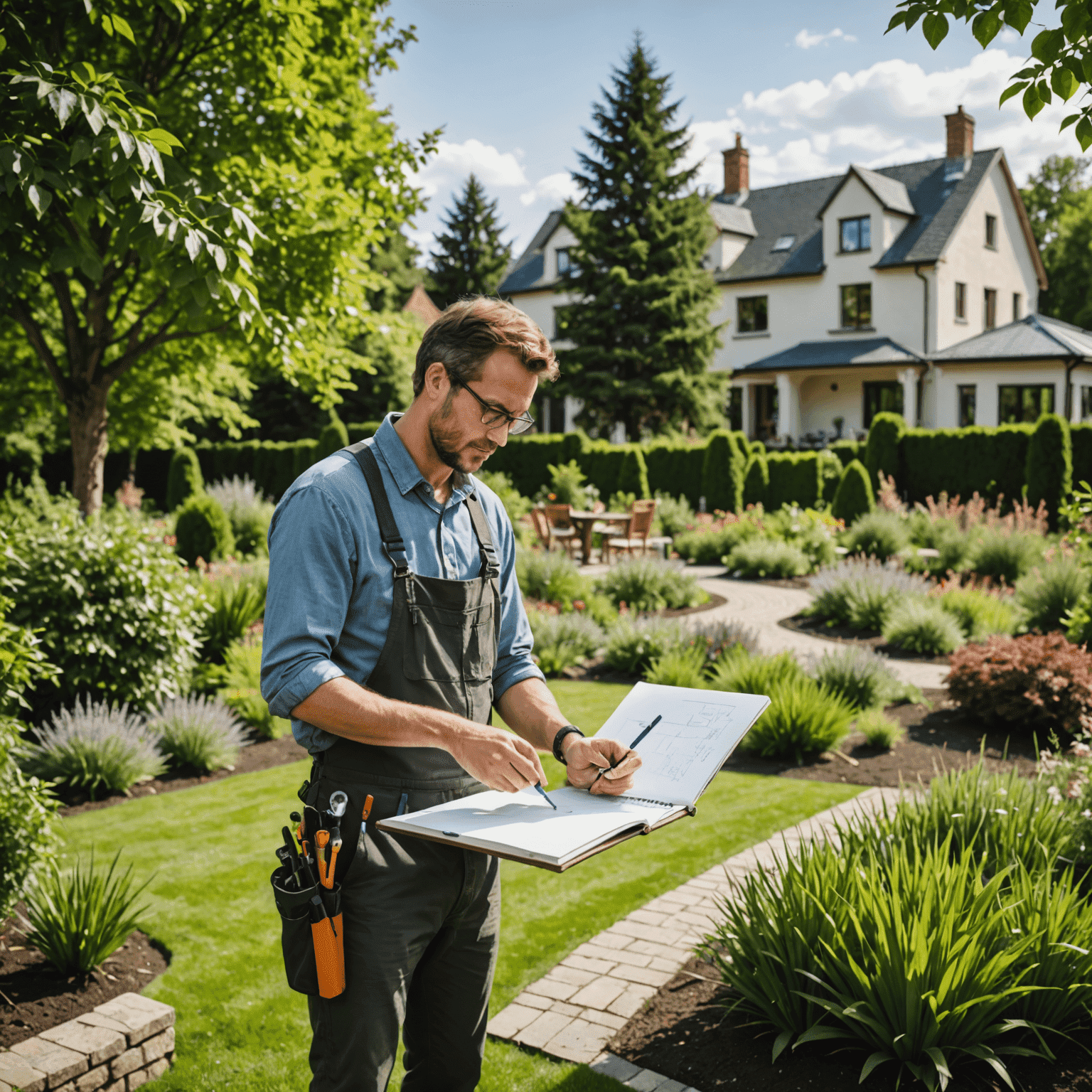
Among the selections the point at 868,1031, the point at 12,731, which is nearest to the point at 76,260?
the point at 12,731

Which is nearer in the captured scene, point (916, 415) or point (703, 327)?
point (703, 327)

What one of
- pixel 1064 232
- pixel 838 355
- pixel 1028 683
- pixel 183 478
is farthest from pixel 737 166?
pixel 1028 683

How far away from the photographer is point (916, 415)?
101 ft

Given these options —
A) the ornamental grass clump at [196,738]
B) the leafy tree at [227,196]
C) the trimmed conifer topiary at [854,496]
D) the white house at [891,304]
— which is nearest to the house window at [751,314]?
the white house at [891,304]

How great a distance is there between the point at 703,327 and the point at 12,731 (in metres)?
27.1

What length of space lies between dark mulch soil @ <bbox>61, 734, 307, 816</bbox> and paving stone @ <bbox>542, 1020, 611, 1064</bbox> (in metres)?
3.10

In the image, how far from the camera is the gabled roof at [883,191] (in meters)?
30.9

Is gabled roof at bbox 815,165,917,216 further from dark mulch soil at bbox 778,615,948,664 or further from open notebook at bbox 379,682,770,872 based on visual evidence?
open notebook at bbox 379,682,770,872

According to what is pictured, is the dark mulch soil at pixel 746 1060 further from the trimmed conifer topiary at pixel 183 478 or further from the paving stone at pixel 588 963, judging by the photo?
the trimmed conifer topiary at pixel 183 478

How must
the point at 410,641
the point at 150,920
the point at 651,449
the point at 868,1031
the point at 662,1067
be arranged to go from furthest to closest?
the point at 651,449 < the point at 150,920 < the point at 662,1067 < the point at 868,1031 < the point at 410,641

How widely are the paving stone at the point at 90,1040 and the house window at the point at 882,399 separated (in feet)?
101

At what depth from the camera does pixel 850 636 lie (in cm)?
1099

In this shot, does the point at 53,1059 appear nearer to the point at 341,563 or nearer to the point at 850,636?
the point at 341,563

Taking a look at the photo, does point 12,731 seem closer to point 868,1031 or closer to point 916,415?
point 868,1031
